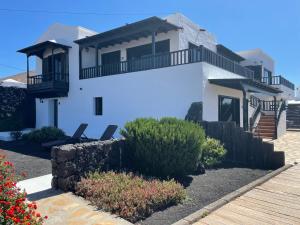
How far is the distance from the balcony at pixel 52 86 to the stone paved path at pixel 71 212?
1358cm

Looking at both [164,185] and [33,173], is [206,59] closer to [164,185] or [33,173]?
[164,185]

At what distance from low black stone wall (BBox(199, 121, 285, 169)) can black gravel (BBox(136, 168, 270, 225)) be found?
677 millimetres

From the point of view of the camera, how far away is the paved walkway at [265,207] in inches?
187

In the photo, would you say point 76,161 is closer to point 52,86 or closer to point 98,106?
point 98,106

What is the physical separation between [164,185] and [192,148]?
1773 millimetres

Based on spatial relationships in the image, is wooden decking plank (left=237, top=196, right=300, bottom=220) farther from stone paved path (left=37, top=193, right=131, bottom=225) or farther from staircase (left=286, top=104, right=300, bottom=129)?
staircase (left=286, top=104, right=300, bottom=129)

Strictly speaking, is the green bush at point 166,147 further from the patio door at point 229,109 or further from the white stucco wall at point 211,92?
the patio door at point 229,109

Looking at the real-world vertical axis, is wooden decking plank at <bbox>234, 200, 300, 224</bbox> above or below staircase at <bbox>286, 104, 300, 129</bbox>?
below

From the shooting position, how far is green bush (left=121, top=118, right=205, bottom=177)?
7113 mm

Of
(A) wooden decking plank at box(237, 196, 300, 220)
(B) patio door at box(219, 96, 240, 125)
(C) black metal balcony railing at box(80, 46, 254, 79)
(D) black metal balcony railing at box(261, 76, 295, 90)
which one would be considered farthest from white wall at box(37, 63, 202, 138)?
(D) black metal balcony railing at box(261, 76, 295, 90)

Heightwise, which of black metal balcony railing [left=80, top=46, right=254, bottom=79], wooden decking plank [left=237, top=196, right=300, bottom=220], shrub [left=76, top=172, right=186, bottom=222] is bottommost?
wooden decking plank [left=237, top=196, right=300, bottom=220]

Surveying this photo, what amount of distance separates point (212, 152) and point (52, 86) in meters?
12.9

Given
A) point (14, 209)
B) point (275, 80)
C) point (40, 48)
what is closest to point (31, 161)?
point (14, 209)

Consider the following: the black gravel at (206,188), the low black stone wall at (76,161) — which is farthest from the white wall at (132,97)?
the low black stone wall at (76,161)
